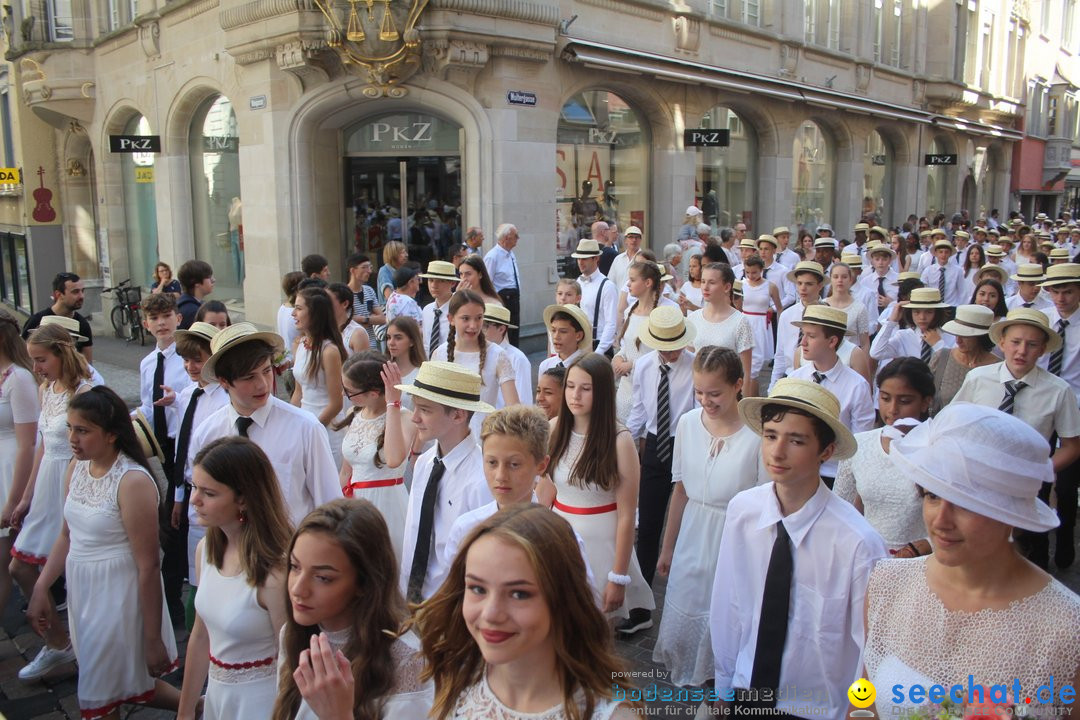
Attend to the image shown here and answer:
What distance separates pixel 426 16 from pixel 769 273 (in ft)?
20.6

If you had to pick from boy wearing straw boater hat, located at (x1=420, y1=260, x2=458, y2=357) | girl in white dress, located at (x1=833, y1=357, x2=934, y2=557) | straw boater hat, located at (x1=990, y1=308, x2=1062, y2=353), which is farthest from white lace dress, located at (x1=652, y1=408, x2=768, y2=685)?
boy wearing straw boater hat, located at (x1=420, y1=260, x2=458, y2=357)

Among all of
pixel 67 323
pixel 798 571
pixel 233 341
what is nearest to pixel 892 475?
pixel 798 571

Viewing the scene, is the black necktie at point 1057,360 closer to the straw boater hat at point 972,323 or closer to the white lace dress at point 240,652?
the straw boater hat at point 972,323

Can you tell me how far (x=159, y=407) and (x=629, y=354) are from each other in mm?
3705

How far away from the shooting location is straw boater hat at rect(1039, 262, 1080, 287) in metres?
7.26

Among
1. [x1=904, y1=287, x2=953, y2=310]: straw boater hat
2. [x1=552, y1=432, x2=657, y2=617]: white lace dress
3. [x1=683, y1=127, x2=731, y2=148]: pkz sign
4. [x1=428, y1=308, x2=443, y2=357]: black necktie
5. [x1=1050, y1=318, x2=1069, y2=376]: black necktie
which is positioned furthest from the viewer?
[x1=683, y1=127, x2=731, y2=148]: pkz sign

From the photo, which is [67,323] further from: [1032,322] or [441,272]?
[1032,322]

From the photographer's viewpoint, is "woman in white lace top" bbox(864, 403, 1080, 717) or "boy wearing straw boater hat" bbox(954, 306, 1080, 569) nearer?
"woman in white lace top" bbox(864, 403, 1080, 717)

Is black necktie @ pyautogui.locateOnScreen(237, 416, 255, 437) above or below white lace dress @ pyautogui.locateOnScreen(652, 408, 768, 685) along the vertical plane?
above

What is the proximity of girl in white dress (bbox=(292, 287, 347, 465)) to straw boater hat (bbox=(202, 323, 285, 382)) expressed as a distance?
1.19 m

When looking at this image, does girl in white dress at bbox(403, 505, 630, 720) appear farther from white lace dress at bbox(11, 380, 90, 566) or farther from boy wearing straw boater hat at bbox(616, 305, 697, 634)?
white lace dress at bbox(11, 380, 90, 566)

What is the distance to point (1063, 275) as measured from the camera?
291 inches

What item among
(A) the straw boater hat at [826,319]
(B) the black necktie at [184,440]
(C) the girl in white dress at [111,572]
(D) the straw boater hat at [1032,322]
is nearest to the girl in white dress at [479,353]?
(B) the black necktie at [184,440]

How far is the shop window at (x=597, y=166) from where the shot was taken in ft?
50.8
